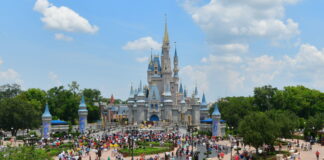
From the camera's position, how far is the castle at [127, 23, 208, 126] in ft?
318

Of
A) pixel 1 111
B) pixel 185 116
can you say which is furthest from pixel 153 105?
pixel 1 111

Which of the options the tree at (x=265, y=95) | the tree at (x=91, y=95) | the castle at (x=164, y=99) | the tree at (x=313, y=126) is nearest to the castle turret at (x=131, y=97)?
the castle at (x=164, y=99)

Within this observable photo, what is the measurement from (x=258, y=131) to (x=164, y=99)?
56.7 metres

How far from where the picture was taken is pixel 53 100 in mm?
93125

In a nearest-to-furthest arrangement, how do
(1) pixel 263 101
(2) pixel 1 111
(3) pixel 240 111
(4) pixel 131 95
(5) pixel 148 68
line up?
(2) pixel 1 111
(3) pixel 240 111
(1) pixel 263 101
(4) pixel 131 95
(5) pixel 148 68

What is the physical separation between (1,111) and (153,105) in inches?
1592

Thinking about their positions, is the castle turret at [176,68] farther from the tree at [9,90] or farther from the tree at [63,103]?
the tree at [9,90]

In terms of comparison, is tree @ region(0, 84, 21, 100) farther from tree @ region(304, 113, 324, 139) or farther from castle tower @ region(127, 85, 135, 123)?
tree @ region(304, 113, 324, 139)

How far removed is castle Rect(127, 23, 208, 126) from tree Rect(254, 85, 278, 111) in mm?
17999

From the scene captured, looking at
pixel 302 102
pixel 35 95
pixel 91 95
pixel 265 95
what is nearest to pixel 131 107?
pixel 91 95

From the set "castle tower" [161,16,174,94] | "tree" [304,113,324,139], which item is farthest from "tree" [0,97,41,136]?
"tree" [304,113,324,139]

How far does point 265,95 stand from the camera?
3482 inches

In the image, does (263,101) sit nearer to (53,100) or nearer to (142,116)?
(142,116)

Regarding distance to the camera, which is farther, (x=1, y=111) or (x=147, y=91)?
(x=147, y=91)
